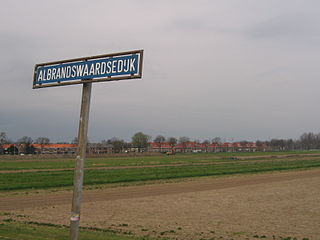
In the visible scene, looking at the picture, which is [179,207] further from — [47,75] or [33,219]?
[47,75]

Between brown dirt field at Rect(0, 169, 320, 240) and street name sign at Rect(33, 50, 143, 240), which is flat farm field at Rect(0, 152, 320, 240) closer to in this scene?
brown dirt field at Rect(0, 169, 320, 240)

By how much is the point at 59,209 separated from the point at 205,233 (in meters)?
10.1

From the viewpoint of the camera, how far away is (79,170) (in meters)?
7.67

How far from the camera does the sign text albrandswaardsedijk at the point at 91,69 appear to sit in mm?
7895

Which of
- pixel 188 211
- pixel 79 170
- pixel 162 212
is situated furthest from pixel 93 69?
pixel 188 211

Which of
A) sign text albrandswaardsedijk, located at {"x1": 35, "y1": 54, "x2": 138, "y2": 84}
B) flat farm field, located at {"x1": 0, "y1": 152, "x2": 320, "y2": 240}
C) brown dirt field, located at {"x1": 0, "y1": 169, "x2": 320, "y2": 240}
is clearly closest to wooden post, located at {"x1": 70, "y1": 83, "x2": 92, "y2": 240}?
sign text albrandswaardsedijk, located at {"x1": 35, "y1": 54, "x2": 138, "y2": 84}

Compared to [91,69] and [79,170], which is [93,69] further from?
[79,170]

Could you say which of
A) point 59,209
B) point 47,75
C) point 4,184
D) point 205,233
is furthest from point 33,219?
point 4,184

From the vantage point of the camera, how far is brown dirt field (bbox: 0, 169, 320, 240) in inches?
637

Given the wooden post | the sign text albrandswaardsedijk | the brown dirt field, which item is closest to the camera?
the wooden post

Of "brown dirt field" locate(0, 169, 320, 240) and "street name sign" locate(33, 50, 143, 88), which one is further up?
"street name sign" locate(33, 50, 143, 88)

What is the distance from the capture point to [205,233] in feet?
50.9

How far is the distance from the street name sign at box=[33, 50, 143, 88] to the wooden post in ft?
1.82

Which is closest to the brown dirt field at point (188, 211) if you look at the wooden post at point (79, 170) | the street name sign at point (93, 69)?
the wooden post at point (79, 170)
